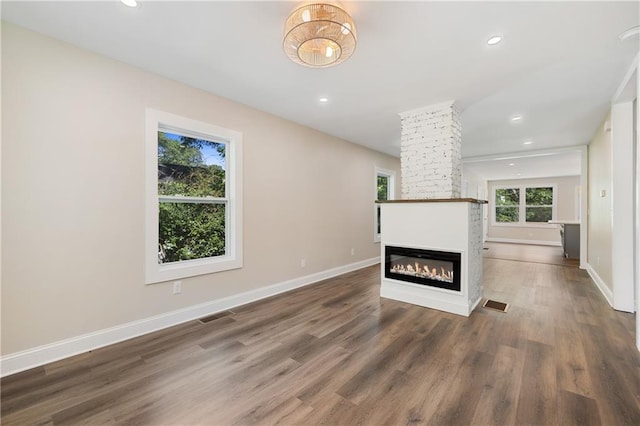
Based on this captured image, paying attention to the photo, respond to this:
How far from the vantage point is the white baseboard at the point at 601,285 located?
11.8 feet

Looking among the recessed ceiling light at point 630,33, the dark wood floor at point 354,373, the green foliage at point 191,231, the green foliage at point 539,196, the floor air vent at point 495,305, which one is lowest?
the dark wood floor at point 354,373

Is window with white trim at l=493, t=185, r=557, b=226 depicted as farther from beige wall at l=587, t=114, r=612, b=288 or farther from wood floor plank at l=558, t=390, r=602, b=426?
wood floor plank at l=558, t=390, r=602, b=426

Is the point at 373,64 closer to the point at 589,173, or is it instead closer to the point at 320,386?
the point at 320,386

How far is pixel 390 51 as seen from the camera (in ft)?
7.93

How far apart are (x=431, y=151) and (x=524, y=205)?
9777 millimetres

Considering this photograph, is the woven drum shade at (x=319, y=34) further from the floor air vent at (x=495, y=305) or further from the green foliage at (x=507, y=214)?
the green foliage at (x=507, y=214)

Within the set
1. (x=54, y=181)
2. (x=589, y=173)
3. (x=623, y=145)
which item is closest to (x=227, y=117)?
(x=54, y=181)

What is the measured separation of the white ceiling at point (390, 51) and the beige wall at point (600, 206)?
0.73 m

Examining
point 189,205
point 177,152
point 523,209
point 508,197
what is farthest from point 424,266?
point 508,197

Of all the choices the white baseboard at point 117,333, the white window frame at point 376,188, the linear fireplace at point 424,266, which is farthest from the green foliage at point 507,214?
the white baseboard at point 117,333

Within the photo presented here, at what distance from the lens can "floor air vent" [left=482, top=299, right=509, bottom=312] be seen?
3.40 metres

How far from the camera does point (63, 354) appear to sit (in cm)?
230

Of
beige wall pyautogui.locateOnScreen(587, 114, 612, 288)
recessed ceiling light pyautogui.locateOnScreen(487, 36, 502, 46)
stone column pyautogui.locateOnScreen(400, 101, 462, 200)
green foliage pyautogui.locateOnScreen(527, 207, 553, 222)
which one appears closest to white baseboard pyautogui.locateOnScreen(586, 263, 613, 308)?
beige wall pyautogui.locateOnScreen(587, 114, 612, 288)

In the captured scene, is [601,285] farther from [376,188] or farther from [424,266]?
[376,188]
